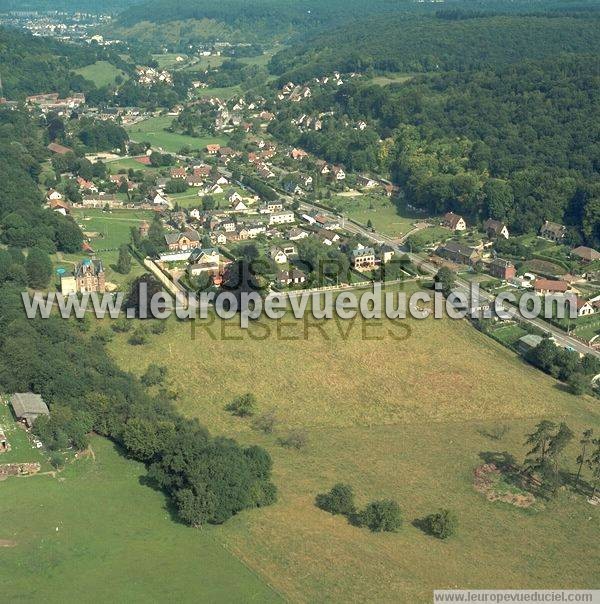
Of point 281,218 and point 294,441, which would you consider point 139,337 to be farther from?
point 281,218

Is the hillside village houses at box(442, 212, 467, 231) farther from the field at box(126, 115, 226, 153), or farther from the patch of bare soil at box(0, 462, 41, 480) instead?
the patch of bare soil at box(0, 462, 41, 480)

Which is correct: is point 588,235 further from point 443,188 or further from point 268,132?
point 268,132

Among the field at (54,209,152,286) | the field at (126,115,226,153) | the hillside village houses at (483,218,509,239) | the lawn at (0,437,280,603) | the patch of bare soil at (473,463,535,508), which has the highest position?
the field at (126,115,226,153)

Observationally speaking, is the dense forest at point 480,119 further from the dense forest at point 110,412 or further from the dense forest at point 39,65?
the dense forest at point 110,412

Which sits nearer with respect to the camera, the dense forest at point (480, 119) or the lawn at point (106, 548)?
the lawn at point (106, 548)

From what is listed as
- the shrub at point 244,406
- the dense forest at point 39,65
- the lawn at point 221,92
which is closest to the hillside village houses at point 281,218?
the shrub at point 244,406

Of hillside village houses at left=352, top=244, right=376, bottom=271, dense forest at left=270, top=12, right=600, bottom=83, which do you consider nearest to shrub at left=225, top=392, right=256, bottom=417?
hillside village houses at left=352, top=244, right=376, bottom=271

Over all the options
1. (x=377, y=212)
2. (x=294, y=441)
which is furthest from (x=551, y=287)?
(x=294, y=441)
